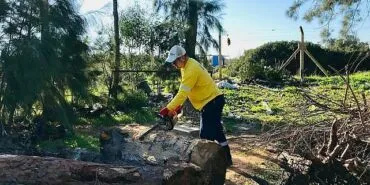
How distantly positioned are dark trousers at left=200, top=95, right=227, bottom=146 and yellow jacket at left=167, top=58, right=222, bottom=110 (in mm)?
60

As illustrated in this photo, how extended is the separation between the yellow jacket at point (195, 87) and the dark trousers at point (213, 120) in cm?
6

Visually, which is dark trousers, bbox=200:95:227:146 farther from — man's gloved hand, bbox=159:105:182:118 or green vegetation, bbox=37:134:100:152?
green vegetation, bbox=37:134:100:152

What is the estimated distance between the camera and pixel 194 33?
9.99 metres

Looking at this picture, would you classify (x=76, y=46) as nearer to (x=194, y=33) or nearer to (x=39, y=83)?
(x=39, y=83)

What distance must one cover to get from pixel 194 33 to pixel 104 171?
6529mm

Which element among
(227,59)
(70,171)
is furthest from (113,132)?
(227,59)

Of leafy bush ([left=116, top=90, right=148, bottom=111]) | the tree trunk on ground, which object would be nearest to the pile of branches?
the tree trunk on ground

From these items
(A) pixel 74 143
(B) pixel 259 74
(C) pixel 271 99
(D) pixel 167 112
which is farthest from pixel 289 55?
(D) pixel 167 112

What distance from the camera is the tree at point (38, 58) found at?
6.65 meters

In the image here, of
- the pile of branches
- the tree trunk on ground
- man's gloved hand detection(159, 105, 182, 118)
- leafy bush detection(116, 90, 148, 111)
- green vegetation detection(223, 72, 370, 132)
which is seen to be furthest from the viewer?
leafy bush detection(116, 90, 148, 111)

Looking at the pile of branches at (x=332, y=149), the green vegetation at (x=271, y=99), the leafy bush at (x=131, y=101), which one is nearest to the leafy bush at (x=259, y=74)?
the green vegetation at (x=271, y=99)

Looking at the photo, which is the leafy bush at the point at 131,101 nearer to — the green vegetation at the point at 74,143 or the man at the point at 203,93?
the green vegetation at the point at 74,143

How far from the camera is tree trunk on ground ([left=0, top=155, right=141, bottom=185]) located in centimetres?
378

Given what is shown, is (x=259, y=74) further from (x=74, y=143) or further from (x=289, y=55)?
(x=74, y=143)
